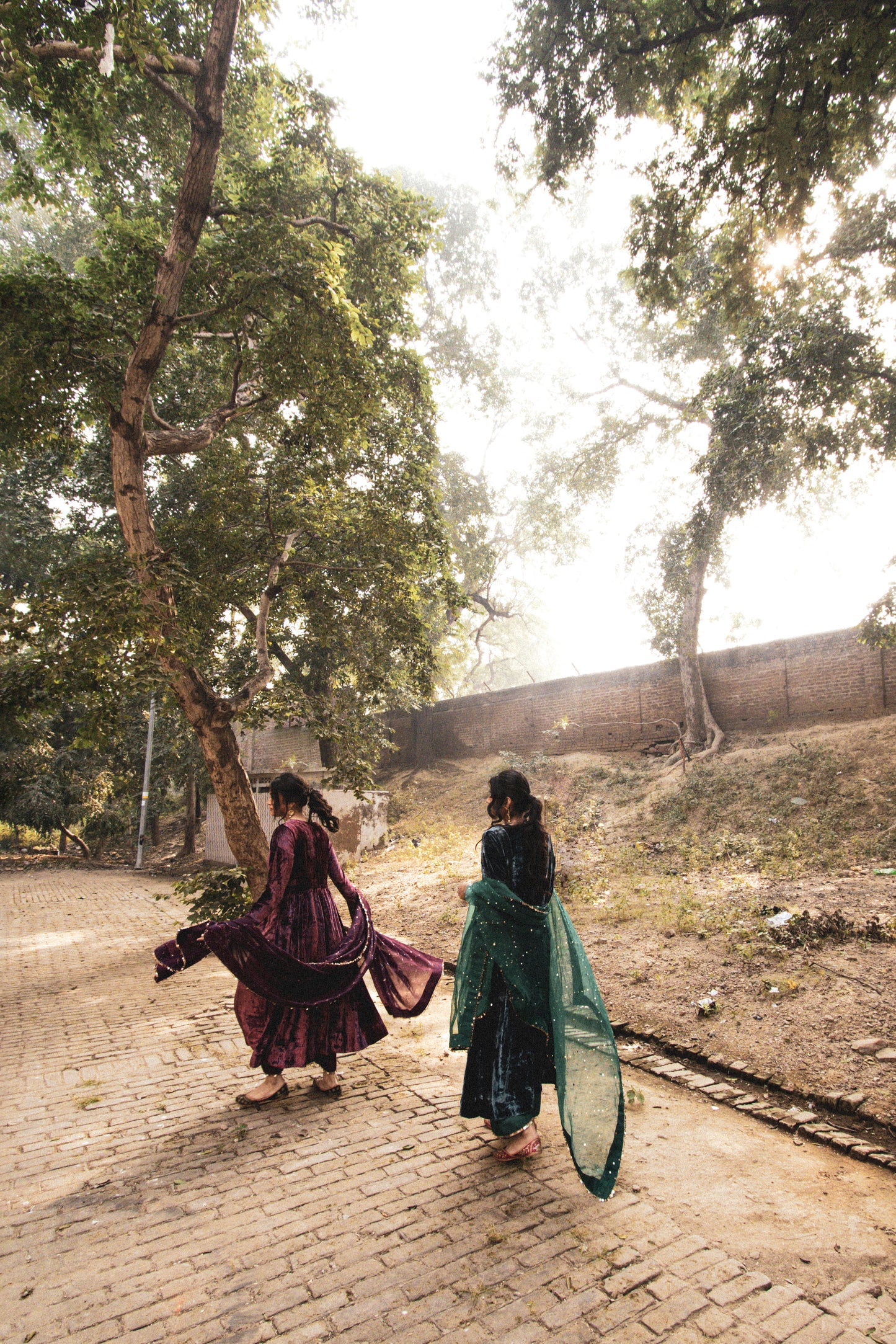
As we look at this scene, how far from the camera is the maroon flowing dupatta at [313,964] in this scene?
12.0ft

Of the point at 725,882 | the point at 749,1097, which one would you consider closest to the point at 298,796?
the point at 749,1097

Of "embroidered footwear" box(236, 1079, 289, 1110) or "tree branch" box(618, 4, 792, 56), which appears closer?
"embroidered footwear" box(236, 1079, 289, 1110)

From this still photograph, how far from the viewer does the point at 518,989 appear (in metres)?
3.25

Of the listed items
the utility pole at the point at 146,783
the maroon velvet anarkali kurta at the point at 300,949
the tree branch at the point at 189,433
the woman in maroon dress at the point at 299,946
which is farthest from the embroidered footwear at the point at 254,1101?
the utility pole at the point at 146,783

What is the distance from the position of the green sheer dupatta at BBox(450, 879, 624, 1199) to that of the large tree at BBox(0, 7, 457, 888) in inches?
147

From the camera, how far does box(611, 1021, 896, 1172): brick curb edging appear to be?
3400 millimetres

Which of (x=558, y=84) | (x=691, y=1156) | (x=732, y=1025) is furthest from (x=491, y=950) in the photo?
(x=558, y=84)

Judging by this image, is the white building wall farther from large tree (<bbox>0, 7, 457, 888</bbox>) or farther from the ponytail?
the ponytail

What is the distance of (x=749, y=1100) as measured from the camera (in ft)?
13.0

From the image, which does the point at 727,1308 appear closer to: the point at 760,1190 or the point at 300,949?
the point at 760,1190

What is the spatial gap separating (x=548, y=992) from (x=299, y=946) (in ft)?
4.76

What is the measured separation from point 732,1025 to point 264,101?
11206mm

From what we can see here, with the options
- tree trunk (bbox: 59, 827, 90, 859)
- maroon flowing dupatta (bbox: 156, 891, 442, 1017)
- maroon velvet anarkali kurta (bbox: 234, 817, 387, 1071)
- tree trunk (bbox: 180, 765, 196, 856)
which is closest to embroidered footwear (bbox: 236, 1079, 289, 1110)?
maroon velvet anarkali kurta (bbox: 234, 817, 387, 1071)

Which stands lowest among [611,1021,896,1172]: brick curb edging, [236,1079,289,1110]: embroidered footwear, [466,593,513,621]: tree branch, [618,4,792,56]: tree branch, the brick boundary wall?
[611,1021,896,1172]: brick curb edging
